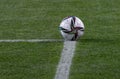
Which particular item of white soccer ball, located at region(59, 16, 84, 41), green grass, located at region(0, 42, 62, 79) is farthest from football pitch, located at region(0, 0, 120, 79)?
white soccer ball, located at region(59, 16, 84, 41)

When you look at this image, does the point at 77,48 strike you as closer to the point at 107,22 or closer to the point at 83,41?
the point at 83,41

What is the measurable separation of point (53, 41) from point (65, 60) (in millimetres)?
1432

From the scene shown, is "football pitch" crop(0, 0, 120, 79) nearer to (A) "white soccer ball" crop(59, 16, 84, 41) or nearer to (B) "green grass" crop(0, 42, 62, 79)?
(B) "green grass" crop(0, 42, 62, 79)

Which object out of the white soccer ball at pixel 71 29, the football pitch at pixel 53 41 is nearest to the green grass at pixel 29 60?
the football pitch at pixel 53 41

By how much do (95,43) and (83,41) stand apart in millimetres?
279

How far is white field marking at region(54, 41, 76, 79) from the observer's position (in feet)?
24.7

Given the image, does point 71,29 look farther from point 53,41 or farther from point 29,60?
point 29,60

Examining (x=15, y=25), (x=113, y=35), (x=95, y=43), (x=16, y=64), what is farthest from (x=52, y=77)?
(x=15, y=25)

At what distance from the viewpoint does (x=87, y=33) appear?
10641 millimetres

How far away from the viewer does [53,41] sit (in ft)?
32.3

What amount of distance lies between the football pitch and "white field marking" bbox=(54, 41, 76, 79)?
0.07m

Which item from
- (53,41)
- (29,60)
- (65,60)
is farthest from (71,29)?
(29,60)

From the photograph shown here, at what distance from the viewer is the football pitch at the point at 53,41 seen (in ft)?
25.3

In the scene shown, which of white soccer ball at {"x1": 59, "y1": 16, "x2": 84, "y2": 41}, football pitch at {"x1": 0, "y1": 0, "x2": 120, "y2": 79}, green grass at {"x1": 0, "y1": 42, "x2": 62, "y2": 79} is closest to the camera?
green grass at {"x1": 0, "y1": 42, "x2": 62, "y2": 79}
